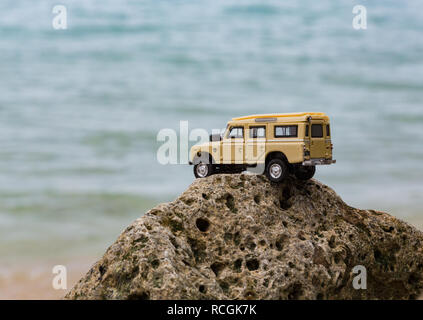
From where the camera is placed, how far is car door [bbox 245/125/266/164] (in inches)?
868

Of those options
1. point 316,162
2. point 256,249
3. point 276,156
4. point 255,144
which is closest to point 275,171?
point 276,156

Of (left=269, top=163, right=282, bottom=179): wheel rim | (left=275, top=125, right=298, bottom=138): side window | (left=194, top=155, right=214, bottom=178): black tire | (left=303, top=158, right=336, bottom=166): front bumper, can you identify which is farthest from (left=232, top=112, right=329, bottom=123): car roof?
(left=194, top=155, right=214, bottom=178): black tire

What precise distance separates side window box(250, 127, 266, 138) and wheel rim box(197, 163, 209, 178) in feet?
6.88

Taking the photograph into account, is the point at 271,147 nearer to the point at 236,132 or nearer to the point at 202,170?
the point at 236,132

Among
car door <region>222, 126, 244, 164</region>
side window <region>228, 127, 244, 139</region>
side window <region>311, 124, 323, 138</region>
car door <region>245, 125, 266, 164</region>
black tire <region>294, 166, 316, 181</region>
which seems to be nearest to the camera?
side window <region>311, 124, 323, 138</region>

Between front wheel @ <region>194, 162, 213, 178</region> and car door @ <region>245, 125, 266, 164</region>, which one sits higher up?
car door @ <region>245, 125, 266, 164</region>

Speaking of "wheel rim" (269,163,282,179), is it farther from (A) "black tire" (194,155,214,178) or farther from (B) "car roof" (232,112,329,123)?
(A) "black tire" (194,155,214,178)

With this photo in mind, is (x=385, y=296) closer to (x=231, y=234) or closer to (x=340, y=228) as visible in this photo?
(x=340, y=228)

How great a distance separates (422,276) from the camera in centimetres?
2412

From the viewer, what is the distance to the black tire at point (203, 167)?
23.0 m
